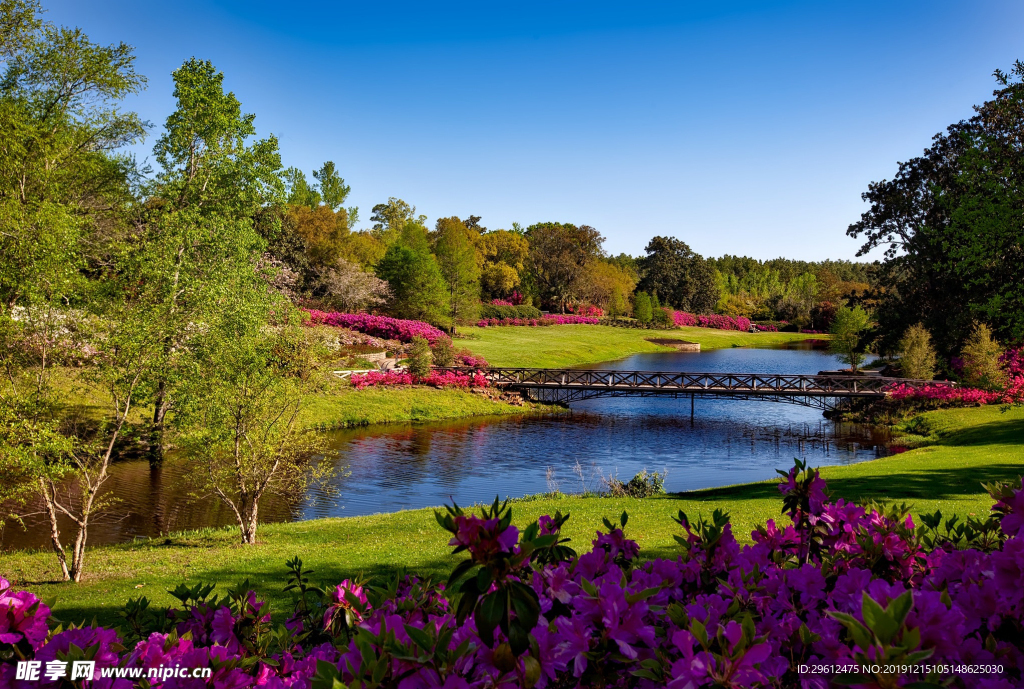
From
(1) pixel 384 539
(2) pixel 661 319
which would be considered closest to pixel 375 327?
(1) pixel 384 539

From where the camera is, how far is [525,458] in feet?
77.5

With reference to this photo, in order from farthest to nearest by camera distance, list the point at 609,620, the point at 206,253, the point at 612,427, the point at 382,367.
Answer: the point at 382,367, the point at 612,427, the point at 206,253, the point at 609,620

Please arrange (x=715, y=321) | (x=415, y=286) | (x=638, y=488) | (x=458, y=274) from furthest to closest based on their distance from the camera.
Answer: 1. (x=715, y=321)
2. (x=458, y=274)
3. (x=415, y=286)
4. (x=638, y=488)

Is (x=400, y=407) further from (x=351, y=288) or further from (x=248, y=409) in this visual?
(x=351, y=288)

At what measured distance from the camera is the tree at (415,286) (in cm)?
5278

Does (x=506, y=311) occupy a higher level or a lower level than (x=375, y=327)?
higher

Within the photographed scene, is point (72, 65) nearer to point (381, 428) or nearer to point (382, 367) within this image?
point (381, 428)

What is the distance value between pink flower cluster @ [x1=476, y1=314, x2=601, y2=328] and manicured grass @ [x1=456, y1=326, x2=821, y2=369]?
2300 millimetres

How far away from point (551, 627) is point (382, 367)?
120 feet

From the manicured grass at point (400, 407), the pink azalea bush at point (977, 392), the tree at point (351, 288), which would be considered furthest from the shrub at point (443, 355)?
the pink azalea bush at point (977, 392)

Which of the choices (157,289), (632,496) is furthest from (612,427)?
(157,289)

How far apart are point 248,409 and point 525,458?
1277cm

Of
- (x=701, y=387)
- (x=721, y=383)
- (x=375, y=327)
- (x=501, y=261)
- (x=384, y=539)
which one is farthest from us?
(x=501, y=261)

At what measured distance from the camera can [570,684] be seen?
6.00ft
